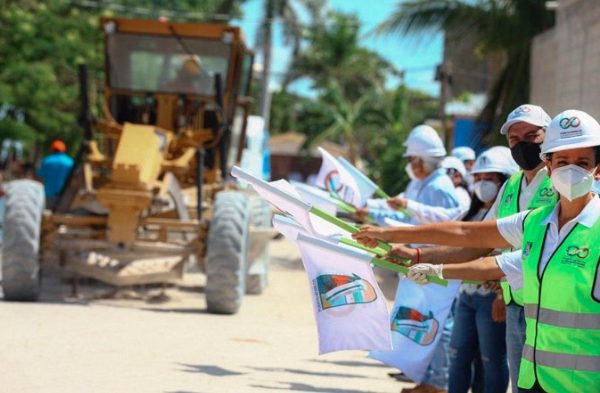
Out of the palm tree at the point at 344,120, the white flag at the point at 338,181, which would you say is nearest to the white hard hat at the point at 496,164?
the white flag at the point at 338,181

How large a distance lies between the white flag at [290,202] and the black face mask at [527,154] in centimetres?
93

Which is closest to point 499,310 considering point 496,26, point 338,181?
point 338,181

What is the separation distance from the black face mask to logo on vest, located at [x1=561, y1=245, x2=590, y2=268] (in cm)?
157

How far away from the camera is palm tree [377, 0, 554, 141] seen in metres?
18.6

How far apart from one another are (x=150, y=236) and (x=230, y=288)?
6.87 ft

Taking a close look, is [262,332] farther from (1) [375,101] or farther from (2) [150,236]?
(1) [375,101]

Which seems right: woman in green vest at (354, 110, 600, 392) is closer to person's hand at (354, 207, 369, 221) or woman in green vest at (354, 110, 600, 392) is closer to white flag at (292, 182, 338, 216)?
white flag at (292, 182, 338, 216)

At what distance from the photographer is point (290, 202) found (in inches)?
227

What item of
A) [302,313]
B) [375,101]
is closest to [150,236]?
[302,313]

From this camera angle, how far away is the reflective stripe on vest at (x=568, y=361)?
4.37 m

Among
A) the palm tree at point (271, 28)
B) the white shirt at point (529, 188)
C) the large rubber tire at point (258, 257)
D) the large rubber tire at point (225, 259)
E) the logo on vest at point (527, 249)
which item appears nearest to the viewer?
the logo on vest at point (527, 249)

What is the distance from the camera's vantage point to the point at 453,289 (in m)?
7.61

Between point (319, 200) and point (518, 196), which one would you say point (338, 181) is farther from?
point (518, 196)

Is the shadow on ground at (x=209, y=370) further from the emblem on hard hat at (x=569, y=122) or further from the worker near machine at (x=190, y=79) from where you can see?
the worker near machine at (x=190, y=79)
